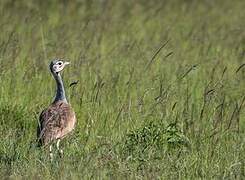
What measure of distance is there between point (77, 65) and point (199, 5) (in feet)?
15.8

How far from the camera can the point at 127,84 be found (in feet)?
28.1

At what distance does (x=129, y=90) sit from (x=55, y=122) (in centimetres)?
142

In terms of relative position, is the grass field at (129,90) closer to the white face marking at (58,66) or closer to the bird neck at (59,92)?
the bird neck at (59,92)

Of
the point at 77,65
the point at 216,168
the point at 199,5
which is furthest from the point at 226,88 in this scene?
the point at 199,5

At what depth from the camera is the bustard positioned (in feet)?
22.7

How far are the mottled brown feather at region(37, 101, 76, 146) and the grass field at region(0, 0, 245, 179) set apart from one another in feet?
0.36

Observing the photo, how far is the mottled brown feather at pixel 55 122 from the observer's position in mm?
6934

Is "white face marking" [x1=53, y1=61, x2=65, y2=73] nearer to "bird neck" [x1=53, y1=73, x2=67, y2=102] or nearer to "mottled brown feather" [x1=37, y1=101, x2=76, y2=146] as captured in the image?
"bird neck" [x1=53, y1=73, x2=67, y2=102]

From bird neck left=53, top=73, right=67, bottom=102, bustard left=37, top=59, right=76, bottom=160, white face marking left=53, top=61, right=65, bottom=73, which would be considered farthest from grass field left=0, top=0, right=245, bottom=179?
white face marking left=53, top=61, right=65, bottom=73

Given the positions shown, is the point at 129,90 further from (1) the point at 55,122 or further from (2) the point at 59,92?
(1) the point at 55,122

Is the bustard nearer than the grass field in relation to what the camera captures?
No

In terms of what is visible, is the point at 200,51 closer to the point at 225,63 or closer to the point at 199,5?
the point at 225,63

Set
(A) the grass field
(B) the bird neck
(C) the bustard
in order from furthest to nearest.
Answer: (B) the bird neck < (C) the bustard < (A) the grass field

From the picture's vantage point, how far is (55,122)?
7.21 meters
